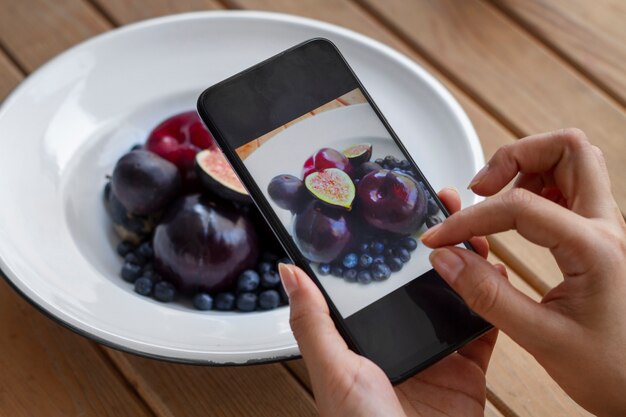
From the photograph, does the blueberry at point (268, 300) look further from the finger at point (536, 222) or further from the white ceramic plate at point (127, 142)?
the finger at point (536, 222)

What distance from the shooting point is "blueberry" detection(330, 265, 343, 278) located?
0.62 m

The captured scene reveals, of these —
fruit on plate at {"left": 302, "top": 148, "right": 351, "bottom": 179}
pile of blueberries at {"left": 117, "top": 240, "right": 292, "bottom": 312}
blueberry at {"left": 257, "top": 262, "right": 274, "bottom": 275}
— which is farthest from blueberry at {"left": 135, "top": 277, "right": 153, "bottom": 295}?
fruit on plate at {"left": 302, "top": 148, "right": 351, "bottom": 179}

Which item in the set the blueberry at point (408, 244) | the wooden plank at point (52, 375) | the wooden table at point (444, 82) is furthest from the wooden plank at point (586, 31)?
the wooden plank at point (52, 375)

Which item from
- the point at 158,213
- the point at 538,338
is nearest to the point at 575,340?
the point at 538,338

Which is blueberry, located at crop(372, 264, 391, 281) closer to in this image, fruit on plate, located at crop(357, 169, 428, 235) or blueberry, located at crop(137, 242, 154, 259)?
fruit on plate, located at crop(357, 169, 428, 235)

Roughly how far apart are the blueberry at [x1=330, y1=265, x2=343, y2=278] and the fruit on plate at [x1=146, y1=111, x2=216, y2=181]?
296mm

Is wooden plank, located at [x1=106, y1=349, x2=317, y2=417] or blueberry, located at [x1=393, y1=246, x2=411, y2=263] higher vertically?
blueberry, located at [x1=393, y1=246, x2=411, y2=263]

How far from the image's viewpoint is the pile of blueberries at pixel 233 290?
0.76 metres

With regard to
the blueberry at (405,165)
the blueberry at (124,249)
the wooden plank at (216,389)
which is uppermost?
the blueberry at (405,165)

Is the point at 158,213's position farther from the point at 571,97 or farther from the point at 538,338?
the point at 571,97

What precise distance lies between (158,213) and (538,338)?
0.45m

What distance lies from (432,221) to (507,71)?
430mm

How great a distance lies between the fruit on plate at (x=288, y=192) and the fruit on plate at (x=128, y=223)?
9.4 inches

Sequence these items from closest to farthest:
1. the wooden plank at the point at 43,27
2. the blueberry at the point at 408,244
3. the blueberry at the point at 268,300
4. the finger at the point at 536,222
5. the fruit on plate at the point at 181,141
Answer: the finger at the point at 536,222
the blueberry at the point at 408,244
the blueberry at the point at 268,300
the fruit on plate at the point at 181,141
the wooden plank at the point at 43,27
